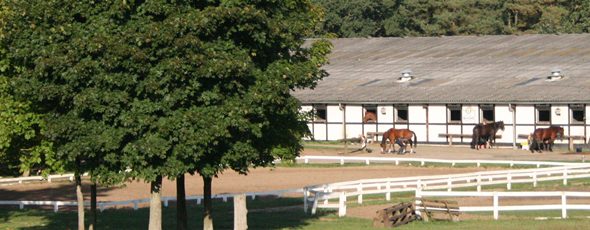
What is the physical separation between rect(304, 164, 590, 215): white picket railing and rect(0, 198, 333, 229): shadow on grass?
779mm

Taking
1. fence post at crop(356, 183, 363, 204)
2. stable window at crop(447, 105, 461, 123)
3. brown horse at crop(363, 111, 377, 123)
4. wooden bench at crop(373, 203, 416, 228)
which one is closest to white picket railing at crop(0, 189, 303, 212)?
fence post at crop(356, 183, 363, 204)

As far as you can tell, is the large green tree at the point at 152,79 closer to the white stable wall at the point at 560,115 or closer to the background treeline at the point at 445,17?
the white stable wall at the point at 560,115

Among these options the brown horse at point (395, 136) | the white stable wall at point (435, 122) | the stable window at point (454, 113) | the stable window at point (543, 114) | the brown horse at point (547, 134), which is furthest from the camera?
the stable window at point (454, 113)

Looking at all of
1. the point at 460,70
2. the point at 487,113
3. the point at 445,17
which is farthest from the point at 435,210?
the point at 445,17

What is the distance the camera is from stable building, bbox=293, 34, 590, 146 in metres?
70.5

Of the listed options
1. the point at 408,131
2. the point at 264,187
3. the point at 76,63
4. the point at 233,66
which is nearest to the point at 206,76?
the point at 233,66

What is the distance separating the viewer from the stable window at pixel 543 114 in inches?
2763

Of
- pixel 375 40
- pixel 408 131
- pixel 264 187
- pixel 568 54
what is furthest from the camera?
pixel 375 40

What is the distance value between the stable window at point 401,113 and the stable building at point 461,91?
2.2 inches

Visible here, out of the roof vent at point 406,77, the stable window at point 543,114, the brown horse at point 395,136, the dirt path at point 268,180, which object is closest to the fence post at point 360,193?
the dirt path at point 268,180

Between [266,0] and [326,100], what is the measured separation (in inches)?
1703

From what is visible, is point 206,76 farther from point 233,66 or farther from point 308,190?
point 308,190

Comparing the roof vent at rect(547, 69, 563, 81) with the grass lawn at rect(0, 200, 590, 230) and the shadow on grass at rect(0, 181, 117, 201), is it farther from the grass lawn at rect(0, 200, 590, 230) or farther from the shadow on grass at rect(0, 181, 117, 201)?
the grass lawn at rect(0, 200, 590, 230)

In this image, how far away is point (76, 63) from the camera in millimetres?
32281
